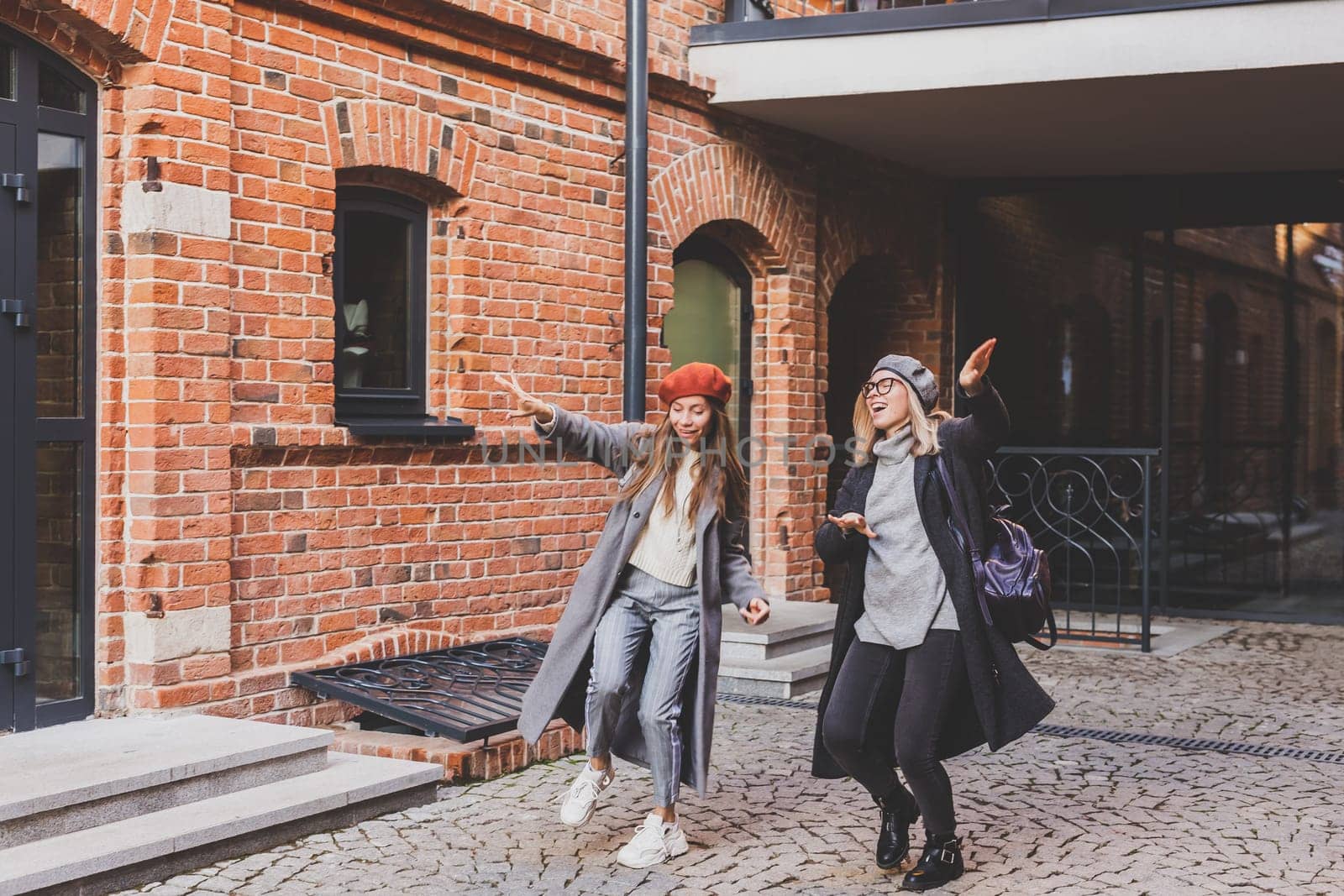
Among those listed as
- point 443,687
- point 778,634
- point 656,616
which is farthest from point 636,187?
point 656,616

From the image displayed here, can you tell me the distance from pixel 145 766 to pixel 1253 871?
3656mm

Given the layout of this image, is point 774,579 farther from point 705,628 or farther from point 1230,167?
point 705,628

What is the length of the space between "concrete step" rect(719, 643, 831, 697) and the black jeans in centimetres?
306

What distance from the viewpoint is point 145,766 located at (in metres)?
4.99

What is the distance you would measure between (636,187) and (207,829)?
4637mm

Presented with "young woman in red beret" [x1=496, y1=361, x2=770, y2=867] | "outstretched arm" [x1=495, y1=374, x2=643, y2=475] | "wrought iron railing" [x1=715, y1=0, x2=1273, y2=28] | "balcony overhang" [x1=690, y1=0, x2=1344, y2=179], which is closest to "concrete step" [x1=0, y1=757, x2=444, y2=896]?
"young woman in red beret" [x1=496, y1=361, x2=770, y2=867]

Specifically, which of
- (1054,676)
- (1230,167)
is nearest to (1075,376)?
(1230,167)

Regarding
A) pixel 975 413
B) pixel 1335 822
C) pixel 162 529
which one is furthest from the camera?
pixel 162 529

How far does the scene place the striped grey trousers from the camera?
4812mm

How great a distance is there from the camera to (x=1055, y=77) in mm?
8039

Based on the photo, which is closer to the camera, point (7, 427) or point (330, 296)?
point (7, 427)

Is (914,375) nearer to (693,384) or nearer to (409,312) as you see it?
(693,384)

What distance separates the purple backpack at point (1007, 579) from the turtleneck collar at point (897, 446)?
102 mm

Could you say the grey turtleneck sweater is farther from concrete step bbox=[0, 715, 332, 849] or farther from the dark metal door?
the dark metal door
